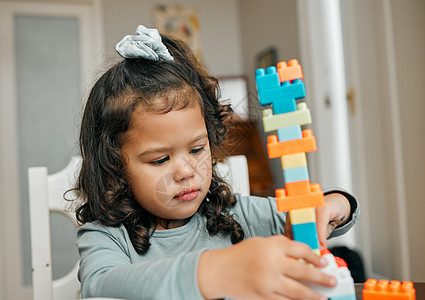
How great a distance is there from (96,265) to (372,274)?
1.69 m

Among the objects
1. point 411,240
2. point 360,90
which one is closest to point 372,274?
point 411,240

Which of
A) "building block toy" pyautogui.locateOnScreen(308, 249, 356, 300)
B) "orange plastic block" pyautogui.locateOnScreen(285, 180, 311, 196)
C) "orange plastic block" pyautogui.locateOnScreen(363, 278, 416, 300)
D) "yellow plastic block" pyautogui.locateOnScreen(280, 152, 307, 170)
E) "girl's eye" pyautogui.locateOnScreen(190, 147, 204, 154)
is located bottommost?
"orange plastic block" pyautogui.locateOnScreen(363, 278, 416, 300)

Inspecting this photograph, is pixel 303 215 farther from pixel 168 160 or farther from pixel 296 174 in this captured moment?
pixel 168 160

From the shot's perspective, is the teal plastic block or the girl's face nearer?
the teal plastic block

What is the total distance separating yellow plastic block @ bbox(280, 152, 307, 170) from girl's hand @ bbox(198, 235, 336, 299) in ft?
0.25

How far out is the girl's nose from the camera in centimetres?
63

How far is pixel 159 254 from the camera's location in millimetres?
714

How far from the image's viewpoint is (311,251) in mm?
397

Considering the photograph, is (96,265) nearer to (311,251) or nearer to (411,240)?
(311,251)

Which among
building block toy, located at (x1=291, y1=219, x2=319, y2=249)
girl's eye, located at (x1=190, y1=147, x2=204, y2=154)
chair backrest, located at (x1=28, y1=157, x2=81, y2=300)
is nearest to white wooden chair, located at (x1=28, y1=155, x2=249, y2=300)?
chair backrest, located at (x1=28, y1=157, x2=81, y2=300)

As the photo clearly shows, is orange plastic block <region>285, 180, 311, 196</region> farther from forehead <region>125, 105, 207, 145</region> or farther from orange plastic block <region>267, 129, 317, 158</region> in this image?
forehead <region>125, 105, 207, 145</region>

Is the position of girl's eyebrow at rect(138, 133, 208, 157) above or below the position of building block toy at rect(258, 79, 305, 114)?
below

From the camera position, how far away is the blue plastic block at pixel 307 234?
1.38 feet

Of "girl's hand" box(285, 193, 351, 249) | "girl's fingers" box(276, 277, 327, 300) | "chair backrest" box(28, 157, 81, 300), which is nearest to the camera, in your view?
"girl's fingers" box(276, 277, 327, 300)
